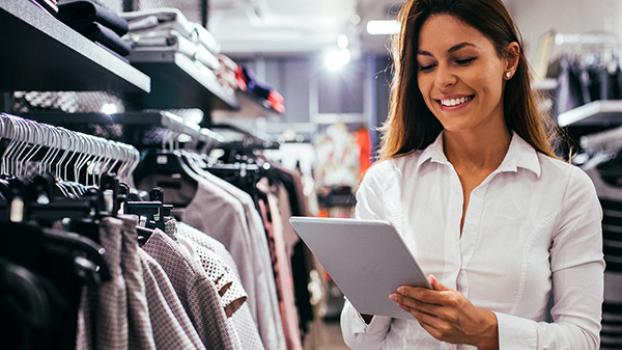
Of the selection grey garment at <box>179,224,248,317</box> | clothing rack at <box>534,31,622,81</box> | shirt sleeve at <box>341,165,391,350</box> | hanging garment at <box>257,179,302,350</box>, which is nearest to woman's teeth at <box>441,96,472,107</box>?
shirt sleeve at <box>341,165,391,350</box>

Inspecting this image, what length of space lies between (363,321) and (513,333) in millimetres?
338

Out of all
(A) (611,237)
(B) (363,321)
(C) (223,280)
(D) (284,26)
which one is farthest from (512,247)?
(D) (284,26)

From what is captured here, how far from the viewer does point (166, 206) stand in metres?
1.57

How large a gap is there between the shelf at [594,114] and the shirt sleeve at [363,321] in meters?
1.81

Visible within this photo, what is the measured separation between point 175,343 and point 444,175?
811mm

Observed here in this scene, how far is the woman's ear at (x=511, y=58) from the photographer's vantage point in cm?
161

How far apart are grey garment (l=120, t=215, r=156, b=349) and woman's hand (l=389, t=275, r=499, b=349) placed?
1.78 ft

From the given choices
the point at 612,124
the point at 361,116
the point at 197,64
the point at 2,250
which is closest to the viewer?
the point at 2,250

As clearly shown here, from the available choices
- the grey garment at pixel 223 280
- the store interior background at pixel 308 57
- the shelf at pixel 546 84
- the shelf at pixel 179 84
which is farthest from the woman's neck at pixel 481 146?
the store interior background at pixel 308 57

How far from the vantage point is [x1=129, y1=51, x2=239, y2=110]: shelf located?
2.11m

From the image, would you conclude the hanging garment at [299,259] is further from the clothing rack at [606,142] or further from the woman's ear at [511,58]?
the woman's ear at [511,58]

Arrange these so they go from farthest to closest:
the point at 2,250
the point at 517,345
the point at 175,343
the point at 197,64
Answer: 1. the point at 197,64
2. the point at 517,345
3. the point at 175,343
4. the point at 2,250

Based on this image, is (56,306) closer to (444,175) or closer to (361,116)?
(444,175)

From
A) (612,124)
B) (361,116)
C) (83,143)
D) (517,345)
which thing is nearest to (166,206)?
(83,143)
